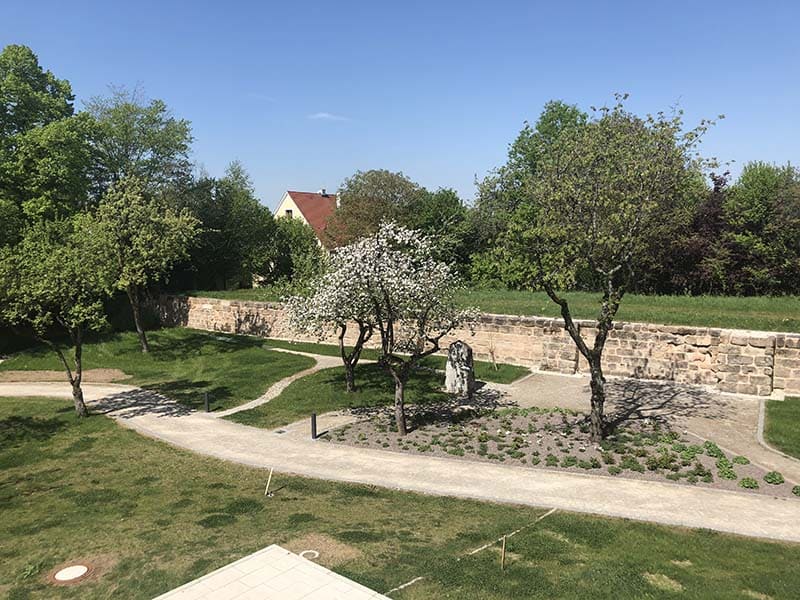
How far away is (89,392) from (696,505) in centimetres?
2572

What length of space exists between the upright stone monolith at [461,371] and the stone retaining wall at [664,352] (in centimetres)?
508

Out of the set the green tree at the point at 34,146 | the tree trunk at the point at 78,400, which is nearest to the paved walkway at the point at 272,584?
the tree trunk at the point at 78,400

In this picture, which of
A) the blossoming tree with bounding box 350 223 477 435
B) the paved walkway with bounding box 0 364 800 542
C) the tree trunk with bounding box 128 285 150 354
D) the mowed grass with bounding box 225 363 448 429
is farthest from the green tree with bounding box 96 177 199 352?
the blossoming tree with bounding box 350 223 477 435

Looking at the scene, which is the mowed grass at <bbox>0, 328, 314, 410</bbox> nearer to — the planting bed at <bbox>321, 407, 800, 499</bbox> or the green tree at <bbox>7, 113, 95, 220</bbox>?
the planting bed at <bbox>321, 407, 800, 499</bbox>

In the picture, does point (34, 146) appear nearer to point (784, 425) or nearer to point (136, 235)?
point (136, 235)

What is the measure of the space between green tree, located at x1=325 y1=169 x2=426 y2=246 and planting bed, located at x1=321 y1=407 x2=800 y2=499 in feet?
92.3

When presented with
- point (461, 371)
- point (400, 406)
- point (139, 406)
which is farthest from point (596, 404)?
point (139, 406)

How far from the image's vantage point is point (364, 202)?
160 ft

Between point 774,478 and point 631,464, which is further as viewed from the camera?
point 631,464

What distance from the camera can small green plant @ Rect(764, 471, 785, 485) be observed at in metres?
14.8

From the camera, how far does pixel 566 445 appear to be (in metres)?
18.0

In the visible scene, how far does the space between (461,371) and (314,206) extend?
53335 millimetres

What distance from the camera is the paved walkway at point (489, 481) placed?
13211mm

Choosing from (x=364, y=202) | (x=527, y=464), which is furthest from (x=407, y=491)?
(x=364, y=202)
